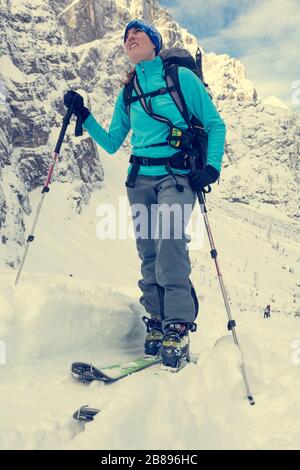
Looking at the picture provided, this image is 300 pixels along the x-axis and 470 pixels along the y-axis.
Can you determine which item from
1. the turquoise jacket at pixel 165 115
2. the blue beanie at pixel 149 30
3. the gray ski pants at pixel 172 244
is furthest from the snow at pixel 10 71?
the gray ski pants at pixel 172 244

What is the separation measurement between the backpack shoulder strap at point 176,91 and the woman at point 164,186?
0.04 meters

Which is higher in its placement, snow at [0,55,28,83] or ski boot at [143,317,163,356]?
snow at [0,55,28,83]

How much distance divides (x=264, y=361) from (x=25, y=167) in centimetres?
2507

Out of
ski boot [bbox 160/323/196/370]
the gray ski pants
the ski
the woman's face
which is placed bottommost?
the ski

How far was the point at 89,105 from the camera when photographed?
35.4 meters

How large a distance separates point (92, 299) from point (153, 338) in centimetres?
76

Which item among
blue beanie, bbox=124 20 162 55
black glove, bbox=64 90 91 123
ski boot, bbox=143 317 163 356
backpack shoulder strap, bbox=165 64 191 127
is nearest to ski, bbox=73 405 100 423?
ski boot, bbox=143 317 163 356

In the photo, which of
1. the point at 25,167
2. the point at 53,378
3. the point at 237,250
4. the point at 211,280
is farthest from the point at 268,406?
the point at 237,250

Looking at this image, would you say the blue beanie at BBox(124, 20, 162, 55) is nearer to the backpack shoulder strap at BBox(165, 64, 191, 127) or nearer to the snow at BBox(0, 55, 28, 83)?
the backpack shoulder strap at BBox(165, 64, 191, 127)

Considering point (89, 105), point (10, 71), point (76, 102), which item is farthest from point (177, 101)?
point (89, 105)

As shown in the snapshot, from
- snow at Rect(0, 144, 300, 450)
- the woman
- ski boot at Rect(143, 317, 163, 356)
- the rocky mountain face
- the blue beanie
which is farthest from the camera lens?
the rocky mountain face

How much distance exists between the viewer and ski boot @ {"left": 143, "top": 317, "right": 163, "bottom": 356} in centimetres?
403

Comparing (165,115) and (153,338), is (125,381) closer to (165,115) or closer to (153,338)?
(153,338)

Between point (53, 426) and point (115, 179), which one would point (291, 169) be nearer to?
point (115, 179)
